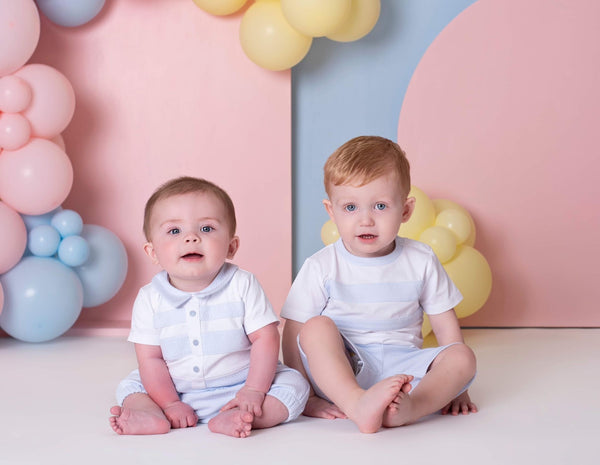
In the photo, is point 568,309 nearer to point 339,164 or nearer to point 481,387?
point 481,387

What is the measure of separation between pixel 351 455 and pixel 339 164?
0.62m

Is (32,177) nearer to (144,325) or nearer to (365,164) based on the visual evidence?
(144,325)

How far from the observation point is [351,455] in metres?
1.35

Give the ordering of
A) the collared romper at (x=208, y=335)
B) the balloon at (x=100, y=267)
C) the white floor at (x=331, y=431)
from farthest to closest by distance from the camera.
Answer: the balloon at (x=100, y=267), the collared romper at (x=208, y=335), the white floor at (x=331, y=431)

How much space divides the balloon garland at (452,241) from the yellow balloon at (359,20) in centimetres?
53

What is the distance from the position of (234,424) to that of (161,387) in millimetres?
207

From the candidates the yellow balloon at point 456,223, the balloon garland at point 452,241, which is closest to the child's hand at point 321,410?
the balloon garland at point 452,241

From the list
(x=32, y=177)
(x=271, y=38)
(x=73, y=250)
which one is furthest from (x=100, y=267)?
(x=271, y=38)

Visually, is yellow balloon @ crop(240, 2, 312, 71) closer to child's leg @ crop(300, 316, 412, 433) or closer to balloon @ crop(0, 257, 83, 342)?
balloon @ crop(0, 257, 83, 342)

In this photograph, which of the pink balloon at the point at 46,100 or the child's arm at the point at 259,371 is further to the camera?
the pink balloon at the point at 46,100

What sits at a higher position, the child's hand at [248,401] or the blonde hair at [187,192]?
the blonde hair at [187,192]

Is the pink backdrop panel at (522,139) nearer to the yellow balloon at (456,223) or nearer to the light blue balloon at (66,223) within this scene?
the yellow balloon at (456,223)

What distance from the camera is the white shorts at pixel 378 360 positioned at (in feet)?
5.35

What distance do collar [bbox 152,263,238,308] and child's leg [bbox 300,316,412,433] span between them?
194 mm
